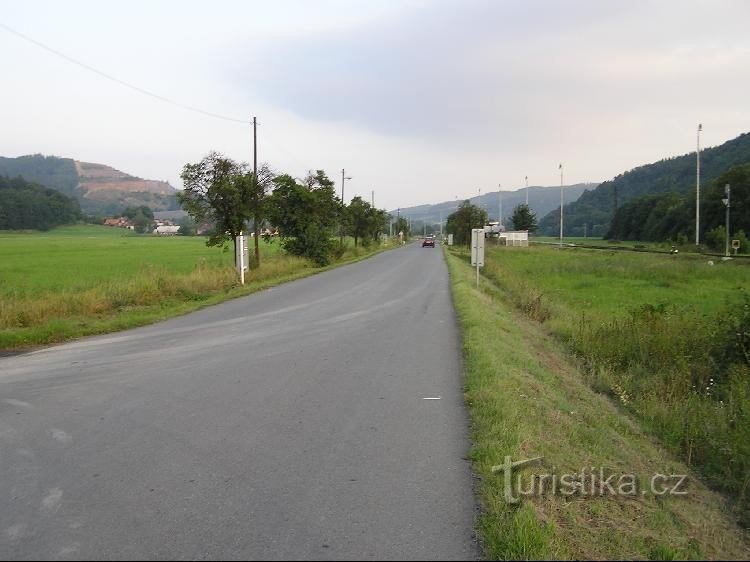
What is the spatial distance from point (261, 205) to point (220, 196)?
7.44 ft

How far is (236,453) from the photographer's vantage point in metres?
4.95

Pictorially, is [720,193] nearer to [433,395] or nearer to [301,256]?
[301,256]

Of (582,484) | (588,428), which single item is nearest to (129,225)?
(588,428)

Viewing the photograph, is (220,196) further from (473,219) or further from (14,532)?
(473,219)

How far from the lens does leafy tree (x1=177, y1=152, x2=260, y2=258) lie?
23.8 m

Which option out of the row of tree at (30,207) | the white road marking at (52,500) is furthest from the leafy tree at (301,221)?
the row of tree at (30,207)

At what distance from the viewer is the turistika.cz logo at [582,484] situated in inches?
166

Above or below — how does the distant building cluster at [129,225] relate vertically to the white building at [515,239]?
above

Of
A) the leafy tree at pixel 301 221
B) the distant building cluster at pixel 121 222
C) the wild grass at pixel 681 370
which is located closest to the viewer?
the wild grass at pixel 681 370

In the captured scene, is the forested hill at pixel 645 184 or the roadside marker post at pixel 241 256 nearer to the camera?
the roadside marker post at pixel 241 256

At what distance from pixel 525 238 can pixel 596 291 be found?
59.9m

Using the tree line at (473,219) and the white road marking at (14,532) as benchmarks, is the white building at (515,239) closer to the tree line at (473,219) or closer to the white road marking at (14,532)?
the tree line at (473,219)

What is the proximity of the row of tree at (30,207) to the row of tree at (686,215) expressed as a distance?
113 m

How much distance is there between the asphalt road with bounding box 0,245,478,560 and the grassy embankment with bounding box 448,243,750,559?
343mm
